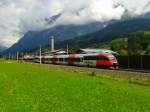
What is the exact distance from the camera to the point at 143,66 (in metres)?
87.9

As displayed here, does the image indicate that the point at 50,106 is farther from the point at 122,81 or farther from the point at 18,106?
the point at 122,81

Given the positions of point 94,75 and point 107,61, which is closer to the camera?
point 94,75

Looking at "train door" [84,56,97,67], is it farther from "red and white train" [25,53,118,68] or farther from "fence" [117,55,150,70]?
"fence" [117,55,150,70]

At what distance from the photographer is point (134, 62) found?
92.2 meters

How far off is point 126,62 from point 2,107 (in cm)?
7787

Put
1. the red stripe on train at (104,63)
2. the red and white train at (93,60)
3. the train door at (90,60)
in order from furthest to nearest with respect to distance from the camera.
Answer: the train door at (90,60)
the red and white train at (93,60)
the red stripe on train at (104,63)

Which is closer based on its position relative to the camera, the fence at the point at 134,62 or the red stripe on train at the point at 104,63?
the fence at the point at 134,62

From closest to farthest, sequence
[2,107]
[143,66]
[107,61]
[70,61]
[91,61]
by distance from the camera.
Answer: [2,107] < [143,66] < [107,61] < [91,61] < [70,61]

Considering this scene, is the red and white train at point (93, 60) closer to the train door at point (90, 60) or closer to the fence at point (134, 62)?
the train door at point (90, 60)

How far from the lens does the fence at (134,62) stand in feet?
282

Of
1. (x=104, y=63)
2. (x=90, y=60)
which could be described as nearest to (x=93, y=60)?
(x=90, y=60)

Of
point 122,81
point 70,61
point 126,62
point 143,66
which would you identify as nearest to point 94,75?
point 122,81

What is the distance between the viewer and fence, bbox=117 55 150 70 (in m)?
86.0

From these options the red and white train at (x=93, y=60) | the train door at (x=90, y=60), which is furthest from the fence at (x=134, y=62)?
the train door at (x=90, y=60)
